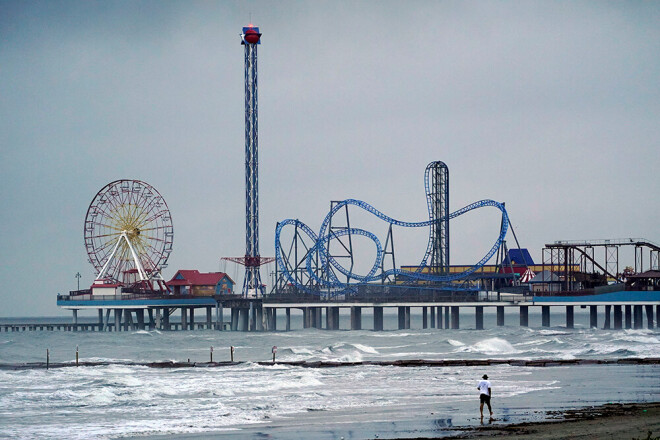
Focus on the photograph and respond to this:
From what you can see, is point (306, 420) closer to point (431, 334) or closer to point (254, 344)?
point (254, 344)

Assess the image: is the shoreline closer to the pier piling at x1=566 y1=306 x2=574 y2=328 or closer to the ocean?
the ocean

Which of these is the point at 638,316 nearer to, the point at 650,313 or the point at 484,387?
the point at 650,313

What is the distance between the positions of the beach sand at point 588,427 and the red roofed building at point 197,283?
9354 centimetres

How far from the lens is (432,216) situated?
11050 cm

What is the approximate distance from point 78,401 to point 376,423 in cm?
1433

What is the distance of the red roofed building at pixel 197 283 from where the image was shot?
399 ft

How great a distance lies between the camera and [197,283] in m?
124

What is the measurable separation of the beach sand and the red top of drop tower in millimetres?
89044

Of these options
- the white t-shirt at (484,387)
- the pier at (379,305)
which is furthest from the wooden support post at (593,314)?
the white t-shirt at (484,387)

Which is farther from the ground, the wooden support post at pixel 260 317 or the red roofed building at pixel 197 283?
the red roofed building at pixel 197 283

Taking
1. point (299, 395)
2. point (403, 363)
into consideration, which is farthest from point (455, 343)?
point (299, 395)

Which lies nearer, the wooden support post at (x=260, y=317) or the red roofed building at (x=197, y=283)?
the wooden support post at (x=260, y=317)

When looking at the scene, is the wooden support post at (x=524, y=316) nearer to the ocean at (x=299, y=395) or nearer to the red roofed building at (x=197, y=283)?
the ocean at (x=299, y=395)

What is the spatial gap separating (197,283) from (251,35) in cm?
3155
